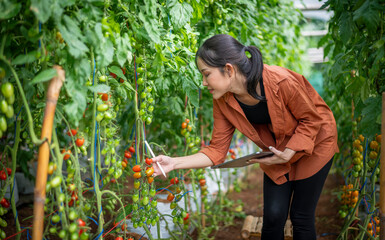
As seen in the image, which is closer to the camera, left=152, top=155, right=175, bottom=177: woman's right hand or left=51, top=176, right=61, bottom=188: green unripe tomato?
left=51, top=176, right=61, bottom=188: green unripe tomato

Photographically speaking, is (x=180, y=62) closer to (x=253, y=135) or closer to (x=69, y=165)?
(x=253, y=135)

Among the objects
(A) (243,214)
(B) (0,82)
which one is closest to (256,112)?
(B) (0,82)

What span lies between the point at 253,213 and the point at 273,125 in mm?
1630

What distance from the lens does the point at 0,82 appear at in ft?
3.64

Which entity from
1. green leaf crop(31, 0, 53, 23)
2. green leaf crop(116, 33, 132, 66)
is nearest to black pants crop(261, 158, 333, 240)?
green leaf crop(116, 33, 132, 66)

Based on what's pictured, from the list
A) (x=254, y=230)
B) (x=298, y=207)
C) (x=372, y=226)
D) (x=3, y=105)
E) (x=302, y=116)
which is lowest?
(x=254, y=230)

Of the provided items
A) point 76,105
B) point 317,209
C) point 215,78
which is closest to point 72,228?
point 76,105

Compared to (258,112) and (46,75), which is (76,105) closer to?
(46,75)

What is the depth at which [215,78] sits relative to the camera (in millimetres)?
1494

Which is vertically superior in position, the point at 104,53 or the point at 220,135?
the point at 104,53

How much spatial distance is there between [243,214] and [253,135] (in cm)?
143

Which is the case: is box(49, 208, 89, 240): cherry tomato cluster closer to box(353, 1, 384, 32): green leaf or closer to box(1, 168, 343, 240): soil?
box(1, 168, 343, 240): soil

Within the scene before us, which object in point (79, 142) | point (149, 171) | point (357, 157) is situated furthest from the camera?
point (357, 157)

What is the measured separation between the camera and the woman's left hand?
152 centimetres
